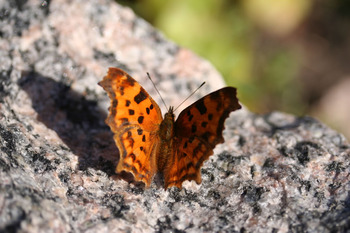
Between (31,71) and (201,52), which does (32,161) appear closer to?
(31,71)

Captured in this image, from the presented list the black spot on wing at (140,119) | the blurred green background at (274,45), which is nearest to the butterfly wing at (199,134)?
the black spot on wing at (140,119)

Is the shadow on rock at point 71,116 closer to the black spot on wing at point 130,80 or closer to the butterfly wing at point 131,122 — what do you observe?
the butterfly wing at point 131,122

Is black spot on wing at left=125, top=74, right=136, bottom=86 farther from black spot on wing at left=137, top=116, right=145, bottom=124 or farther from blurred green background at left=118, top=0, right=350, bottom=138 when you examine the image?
blurred green background at left=118, top=0, right=350, bottom=138

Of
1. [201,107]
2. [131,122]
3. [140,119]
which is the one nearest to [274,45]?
[201,107]

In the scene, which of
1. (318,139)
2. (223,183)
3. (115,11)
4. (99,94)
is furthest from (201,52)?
(223,183)

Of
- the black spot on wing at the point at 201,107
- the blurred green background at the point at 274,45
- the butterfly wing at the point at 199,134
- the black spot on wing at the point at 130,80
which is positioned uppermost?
the blurred green background at the point at 274,45
